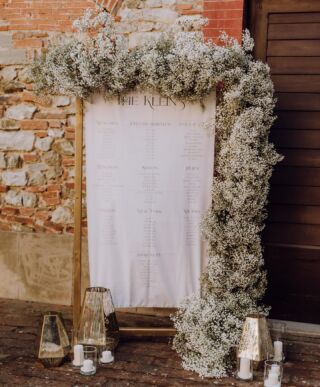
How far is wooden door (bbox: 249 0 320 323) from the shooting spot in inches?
177

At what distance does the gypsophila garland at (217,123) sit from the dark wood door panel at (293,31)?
794 mm

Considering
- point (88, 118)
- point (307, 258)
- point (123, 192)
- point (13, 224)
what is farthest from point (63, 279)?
point (307, 258)

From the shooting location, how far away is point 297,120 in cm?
455

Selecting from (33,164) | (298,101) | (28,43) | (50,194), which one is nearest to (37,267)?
(50,194)

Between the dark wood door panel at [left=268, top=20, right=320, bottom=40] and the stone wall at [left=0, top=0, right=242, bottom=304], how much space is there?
5.70 ft

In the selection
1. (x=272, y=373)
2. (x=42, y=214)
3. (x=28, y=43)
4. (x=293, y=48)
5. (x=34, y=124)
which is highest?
(x=28, y=43)

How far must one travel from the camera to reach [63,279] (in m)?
5.17

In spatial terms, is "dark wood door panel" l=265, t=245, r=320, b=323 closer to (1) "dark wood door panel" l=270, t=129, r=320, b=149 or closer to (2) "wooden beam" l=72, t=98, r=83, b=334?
(1) "dark wood door panel" l=270, t=129, r=320, b=149

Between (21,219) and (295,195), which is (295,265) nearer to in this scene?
(295,195)

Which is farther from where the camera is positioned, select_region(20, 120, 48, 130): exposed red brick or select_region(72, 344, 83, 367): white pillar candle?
select_region(20, 120, 48, 130): exposed red brick

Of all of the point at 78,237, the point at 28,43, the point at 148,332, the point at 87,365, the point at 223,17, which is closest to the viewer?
the point at 87,365

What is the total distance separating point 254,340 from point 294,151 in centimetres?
174

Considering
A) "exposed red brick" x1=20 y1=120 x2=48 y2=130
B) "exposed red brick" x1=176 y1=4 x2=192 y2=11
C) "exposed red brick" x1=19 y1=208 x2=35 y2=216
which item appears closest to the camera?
"exposed red brick" x1=176 y1=4 x2=192 y2=11

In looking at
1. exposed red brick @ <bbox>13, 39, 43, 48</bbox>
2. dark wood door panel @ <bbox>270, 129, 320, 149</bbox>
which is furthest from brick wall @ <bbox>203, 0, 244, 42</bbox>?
exposed red brick @ <bbox>13, 39, 43, 48</bbox>
